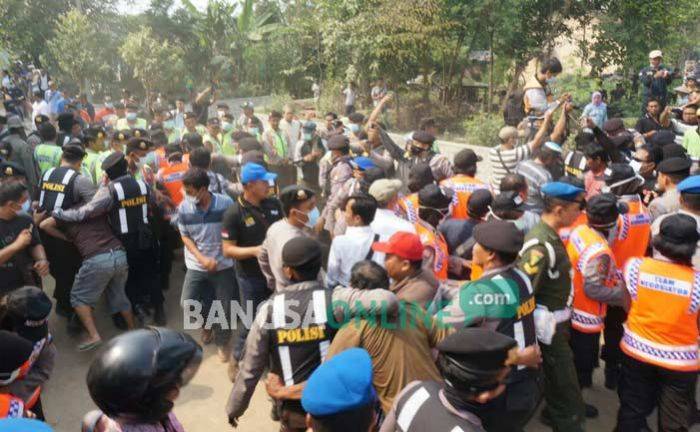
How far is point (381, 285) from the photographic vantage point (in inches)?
127

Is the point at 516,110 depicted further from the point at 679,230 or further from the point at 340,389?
the point at 340,389

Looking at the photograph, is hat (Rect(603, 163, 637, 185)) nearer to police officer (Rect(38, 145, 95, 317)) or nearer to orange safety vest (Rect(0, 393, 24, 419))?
orange safety vest (Rect(0, 393, 24, 419))

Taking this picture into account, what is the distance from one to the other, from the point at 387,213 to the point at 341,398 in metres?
2.69

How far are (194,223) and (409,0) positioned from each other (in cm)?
1143

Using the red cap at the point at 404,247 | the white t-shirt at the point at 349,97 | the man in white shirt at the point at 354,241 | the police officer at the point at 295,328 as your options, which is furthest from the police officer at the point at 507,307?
the white t-shirt at the point at 349,97

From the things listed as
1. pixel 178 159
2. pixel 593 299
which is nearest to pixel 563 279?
pixel 593 299

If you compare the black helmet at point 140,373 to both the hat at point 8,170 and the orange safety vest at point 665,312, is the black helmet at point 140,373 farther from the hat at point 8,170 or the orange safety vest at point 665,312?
the hat at point 8,170

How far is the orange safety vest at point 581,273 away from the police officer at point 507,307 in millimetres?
900

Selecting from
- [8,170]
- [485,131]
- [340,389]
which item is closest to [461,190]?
[340,389]

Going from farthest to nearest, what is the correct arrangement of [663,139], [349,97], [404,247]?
[349,97]
[663,139]
[404,247]

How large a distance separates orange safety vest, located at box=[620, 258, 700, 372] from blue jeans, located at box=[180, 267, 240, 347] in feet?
11.5

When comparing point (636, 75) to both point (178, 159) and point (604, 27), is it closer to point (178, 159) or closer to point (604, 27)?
point (604, 27)

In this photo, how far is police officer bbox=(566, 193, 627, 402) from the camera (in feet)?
12.9

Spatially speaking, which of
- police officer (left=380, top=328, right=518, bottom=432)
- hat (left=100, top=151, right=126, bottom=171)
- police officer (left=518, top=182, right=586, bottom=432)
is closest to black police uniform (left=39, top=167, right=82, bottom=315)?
hat (left=100, top=151, right=126, bottom=171)
